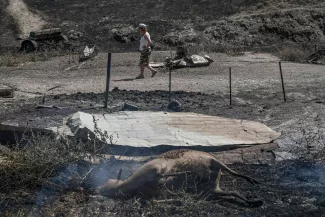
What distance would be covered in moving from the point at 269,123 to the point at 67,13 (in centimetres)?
2176

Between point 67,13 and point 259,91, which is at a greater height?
point 259,91

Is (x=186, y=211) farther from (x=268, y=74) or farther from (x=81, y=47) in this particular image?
(x=81, y=47)

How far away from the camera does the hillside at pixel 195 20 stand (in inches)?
961

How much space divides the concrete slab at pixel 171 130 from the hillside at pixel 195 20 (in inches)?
474

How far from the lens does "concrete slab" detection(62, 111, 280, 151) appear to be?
805 cm

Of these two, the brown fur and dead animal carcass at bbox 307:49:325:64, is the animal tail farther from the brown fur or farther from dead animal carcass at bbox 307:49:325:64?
dead animal carcass at bbox 307:49:325:64

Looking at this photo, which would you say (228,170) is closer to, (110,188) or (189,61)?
(110,188)

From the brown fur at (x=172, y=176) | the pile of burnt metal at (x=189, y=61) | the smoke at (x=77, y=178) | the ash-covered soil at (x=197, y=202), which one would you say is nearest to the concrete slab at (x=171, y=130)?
the smoke at (x=77, y=178)

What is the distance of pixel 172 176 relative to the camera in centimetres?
627

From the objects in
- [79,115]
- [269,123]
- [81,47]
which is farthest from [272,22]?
[79,115]

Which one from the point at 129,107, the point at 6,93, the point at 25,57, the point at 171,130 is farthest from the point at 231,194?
the point at 25,57

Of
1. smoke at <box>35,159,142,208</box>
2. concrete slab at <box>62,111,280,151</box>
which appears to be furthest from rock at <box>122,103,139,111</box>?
smoke at <box>35,159,142,208</box>

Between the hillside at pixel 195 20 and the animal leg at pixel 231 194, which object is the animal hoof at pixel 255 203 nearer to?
the animal leg at pixel 231 194

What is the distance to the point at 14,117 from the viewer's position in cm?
958
